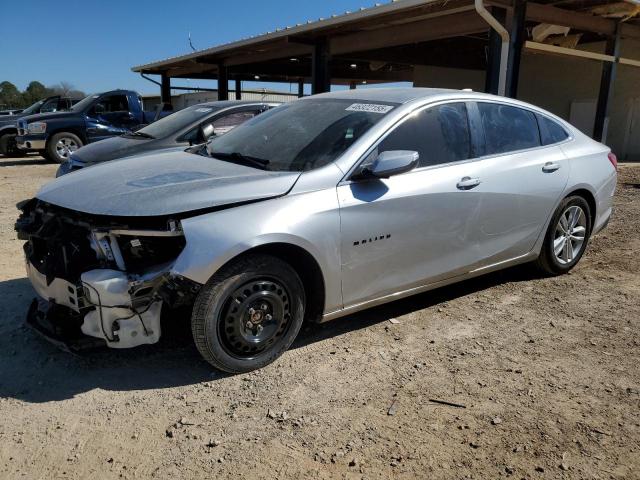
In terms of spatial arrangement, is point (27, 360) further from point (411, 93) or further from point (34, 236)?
point (411, 93)

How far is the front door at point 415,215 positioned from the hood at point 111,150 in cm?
445

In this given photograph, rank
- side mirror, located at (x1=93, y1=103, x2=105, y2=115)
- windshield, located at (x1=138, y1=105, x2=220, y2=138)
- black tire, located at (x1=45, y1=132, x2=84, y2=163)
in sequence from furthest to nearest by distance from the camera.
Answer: side mirror, located at (x1=93, y1=103, x2=105, y2=115) → black tire, located at (x1=45, y1=132, x2=84, y2=163) → windshield, located at (x1=138, y1=105, x2=220, y2=138)

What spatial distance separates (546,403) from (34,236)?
3199 millimetres

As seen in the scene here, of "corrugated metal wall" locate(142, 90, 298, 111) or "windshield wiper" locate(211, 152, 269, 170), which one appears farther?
"corrugated metal wall" locate(142, 90, 298, 111)

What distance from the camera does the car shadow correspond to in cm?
312

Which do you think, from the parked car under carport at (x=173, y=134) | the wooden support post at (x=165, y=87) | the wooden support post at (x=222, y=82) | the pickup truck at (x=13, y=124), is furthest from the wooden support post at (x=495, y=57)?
the wooden support post at (x=165, y=87)

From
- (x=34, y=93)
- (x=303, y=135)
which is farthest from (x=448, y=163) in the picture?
(x=34, y=93)

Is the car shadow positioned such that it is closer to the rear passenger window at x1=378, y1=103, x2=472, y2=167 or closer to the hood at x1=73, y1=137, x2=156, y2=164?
the rear passenger window at x1=378, y1=103, x2=472, y2=167

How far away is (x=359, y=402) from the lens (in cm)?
300

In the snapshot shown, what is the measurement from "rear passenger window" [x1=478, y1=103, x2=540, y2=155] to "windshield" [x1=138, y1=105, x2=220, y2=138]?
14.7ft

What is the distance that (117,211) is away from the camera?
298 centimetres

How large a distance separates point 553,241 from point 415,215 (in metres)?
1.88

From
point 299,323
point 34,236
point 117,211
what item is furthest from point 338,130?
point 34,236

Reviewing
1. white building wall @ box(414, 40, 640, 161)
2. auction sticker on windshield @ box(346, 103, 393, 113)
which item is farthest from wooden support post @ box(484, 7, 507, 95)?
auction sticker on windshield @ box(346, 103, 393, 113)
